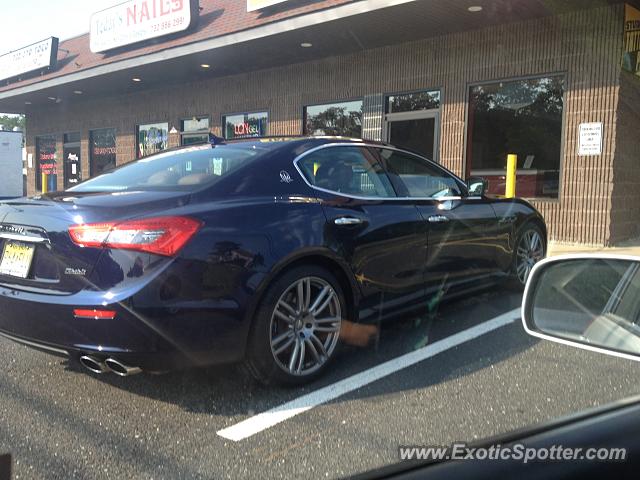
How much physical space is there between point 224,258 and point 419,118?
8823 millimetres

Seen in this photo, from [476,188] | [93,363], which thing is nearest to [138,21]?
[476,188]

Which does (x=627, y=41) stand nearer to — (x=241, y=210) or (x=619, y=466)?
(x=241, y=210)

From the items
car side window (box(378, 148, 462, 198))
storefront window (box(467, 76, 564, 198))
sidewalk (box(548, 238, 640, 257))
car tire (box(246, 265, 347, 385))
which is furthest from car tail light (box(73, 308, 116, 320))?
storefront window (box(467, 76, 564, 198))

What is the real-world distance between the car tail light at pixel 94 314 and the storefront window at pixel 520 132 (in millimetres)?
8454

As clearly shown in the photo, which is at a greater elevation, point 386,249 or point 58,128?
point 58,128

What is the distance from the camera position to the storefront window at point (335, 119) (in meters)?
12.0

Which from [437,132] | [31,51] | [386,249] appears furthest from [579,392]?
[31,51]

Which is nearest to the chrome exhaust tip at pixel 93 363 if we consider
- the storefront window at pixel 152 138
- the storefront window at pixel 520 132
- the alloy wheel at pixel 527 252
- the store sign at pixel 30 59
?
the alloy wheel at pixel 527 252

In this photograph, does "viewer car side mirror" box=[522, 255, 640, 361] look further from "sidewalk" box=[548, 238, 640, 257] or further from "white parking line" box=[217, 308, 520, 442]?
"sidewalk" box=[548, 238, 640, 257]

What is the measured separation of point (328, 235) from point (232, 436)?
1315mm

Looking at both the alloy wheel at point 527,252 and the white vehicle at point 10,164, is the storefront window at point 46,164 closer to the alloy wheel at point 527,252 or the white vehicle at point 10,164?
the white vehicle at point 10,164

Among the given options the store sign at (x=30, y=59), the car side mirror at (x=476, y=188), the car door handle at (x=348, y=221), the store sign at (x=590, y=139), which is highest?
the store sign at (x=30, y=59)

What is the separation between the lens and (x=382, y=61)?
443 inches

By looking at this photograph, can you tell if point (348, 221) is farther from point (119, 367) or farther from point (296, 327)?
point (119, 367)
